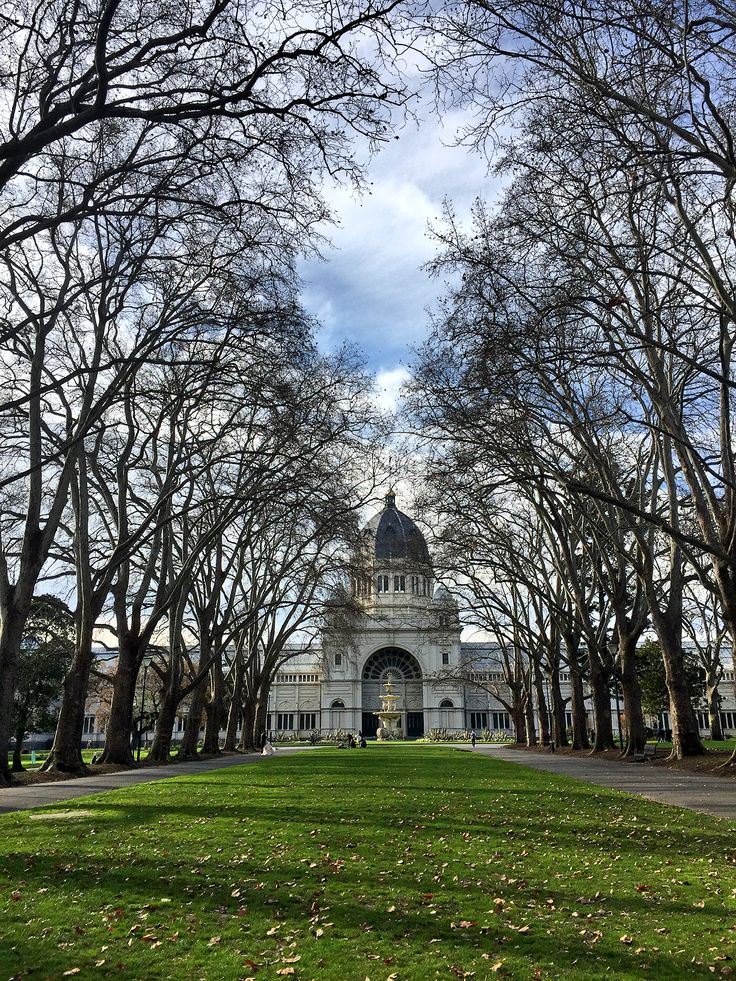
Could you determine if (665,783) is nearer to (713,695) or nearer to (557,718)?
(557,718)

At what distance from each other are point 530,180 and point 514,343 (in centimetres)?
338

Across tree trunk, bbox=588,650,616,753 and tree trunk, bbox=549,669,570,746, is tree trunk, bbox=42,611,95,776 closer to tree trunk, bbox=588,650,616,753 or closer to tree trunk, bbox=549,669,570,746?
tree trunk, bbox=588,650,616,753

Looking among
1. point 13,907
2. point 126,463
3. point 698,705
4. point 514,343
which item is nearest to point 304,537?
point 126,463

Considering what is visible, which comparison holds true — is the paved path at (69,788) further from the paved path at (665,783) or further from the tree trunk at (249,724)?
the tree trunk at (249,724)

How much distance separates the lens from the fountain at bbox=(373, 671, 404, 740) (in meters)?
81.9

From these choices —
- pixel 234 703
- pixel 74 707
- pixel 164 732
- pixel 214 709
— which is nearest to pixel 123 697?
pixel 74 707

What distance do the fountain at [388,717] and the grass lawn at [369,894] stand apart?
69.9 meters

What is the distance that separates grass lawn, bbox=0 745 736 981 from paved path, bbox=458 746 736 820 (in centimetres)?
116

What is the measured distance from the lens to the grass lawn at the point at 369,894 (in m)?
5.41

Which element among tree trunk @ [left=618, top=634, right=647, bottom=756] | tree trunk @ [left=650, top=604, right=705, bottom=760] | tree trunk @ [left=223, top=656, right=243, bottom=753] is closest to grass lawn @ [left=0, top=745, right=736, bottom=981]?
tree trunk @ [left=650, top=604, right=705, bottom=760]

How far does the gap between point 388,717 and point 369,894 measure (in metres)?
77.3

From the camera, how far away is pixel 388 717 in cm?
8225

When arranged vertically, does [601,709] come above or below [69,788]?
above

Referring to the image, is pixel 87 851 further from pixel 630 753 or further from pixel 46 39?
pixel 630 753
